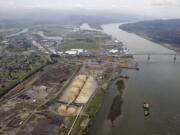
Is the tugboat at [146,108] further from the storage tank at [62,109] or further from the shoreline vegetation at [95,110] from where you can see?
the storage tank at [62,109]

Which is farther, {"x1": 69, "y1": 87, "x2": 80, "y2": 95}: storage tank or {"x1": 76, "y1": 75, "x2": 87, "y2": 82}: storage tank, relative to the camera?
{"x1": 76, "y1": 75, "x2": 87, "y2": 82}: storage tank

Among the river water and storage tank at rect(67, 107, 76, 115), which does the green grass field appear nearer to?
the river water

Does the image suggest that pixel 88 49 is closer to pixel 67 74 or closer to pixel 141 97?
pixel 67 74

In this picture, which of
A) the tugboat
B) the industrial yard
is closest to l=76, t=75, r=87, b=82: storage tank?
the industrial yard

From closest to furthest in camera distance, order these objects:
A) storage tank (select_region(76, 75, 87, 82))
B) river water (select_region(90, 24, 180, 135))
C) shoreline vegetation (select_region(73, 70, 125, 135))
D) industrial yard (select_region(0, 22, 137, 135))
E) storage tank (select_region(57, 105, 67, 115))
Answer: shoreline vegetation (select_region(73, 70, 125, 135)), river water (select_region(90, 24, 180, 135)), industrial yard (select_region(0, 22, 137, 135)), storage tank (select_region(57, 105, 67, 115)), storage tank (select_region(76, 75, 87, 82))

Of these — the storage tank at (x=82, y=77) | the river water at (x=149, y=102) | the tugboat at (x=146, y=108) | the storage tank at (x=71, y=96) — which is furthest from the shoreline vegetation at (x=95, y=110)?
the storage tank at (x=82, y=77)

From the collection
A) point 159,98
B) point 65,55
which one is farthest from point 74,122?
point 65,55

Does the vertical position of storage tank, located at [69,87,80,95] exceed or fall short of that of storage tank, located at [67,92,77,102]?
it exceeds it
